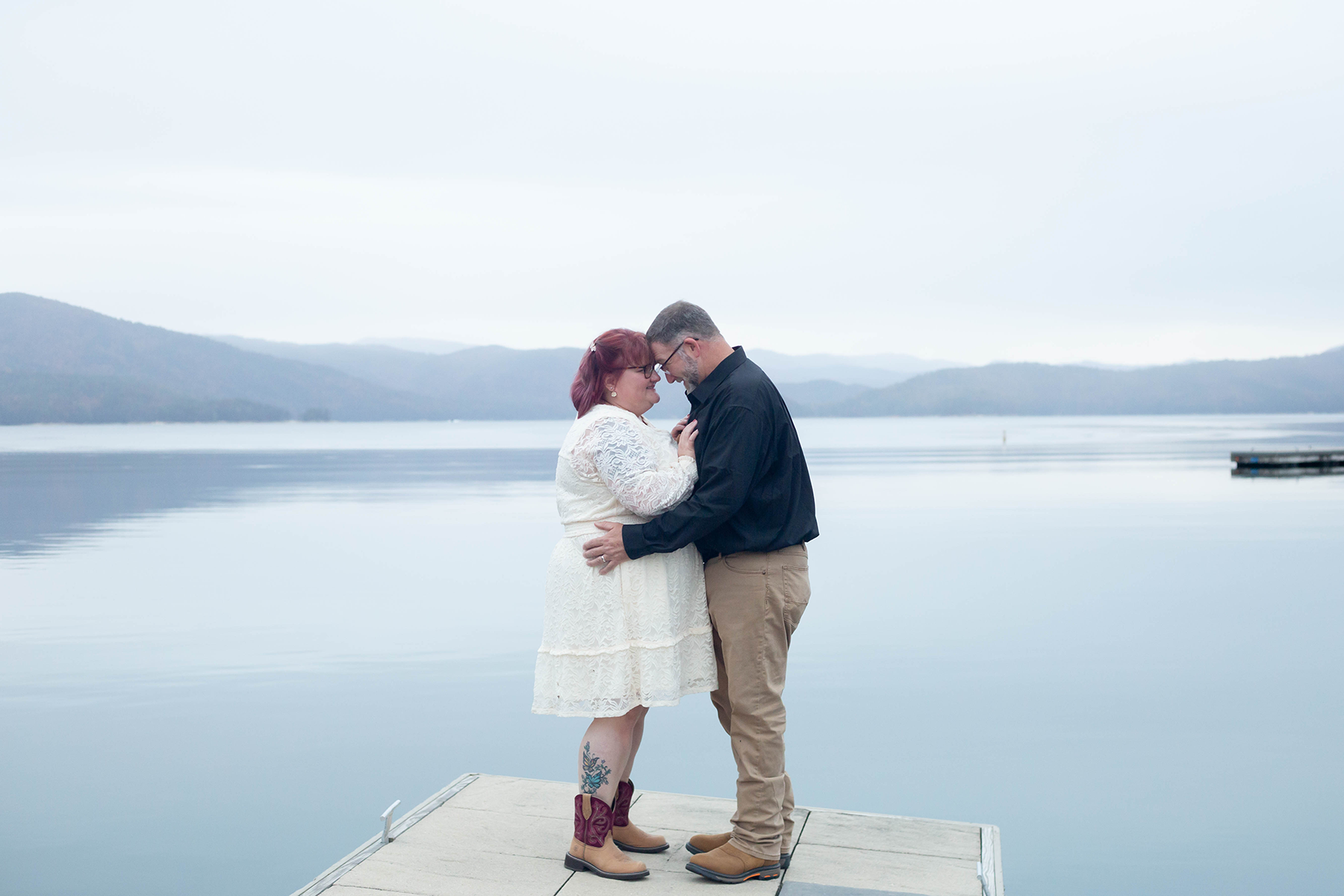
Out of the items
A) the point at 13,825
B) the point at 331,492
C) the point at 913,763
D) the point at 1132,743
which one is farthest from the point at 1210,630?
the point at 331,492

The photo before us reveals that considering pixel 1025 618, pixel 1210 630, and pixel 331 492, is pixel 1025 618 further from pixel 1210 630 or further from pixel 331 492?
pixel 331 492

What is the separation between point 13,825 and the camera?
19.8 feet

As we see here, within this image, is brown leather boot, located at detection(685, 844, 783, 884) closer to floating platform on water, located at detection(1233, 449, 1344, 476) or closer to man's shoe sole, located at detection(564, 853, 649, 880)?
man's shoe sole, located at detection(564, 853, 649, 880)

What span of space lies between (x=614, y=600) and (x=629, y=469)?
1.60 feet

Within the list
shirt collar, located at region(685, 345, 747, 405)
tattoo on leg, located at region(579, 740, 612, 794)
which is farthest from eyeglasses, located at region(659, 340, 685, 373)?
tattoo on leg, located at region(579, 740, 612, 794)

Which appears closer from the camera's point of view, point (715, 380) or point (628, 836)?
point (715, 380)

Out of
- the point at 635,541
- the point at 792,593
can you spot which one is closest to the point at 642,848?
the point at 792,593

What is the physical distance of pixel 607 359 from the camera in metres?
4.00

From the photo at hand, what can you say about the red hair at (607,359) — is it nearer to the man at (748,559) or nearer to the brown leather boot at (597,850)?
the man at (748,559)

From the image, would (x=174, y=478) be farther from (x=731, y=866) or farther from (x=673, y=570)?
(x=731, y=866)

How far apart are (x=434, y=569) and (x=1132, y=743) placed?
10.1 metres

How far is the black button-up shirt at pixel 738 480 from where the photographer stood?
3.85 meters

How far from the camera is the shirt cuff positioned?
386cm

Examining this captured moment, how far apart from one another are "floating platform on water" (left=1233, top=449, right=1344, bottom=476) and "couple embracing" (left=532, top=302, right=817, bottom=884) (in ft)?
125
